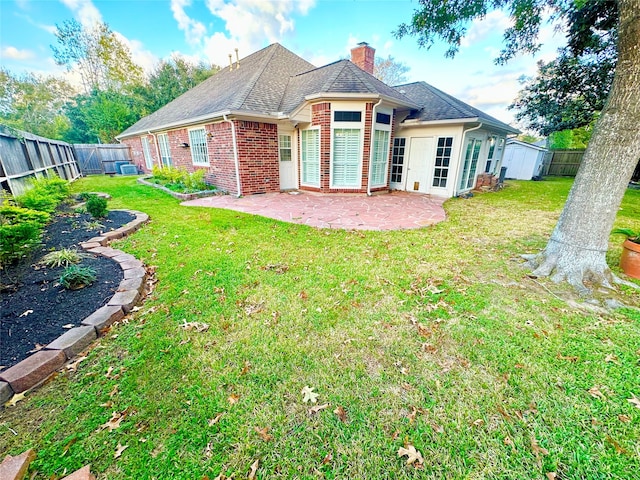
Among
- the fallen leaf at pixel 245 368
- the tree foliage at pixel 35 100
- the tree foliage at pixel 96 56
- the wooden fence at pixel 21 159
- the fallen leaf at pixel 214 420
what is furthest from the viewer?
the tree foliage at pixel 96 56

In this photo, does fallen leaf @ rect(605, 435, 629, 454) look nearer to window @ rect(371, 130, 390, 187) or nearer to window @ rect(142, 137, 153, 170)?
window @ rect(371, 130, 390, 187)

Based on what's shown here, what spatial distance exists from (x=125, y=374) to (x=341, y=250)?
3.36 metres

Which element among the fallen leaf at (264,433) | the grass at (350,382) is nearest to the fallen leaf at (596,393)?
the grass at (350,382)

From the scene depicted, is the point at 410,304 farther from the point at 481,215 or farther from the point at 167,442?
the point at 481,215

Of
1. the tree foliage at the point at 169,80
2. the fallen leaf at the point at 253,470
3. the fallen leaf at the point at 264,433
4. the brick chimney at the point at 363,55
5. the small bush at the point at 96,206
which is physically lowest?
the fallen leaf at the point at 253,470

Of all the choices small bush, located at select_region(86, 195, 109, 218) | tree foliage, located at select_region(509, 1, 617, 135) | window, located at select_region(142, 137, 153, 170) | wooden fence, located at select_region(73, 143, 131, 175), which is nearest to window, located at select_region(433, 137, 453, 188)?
tree foliage, located at select_region(509, 1, 617, 135)

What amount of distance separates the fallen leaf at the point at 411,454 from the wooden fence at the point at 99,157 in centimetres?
2313

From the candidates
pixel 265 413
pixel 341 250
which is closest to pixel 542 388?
pixel 265 413

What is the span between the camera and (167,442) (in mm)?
1638

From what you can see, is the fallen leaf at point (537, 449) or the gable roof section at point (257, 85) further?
the gable roof section at point (257, 85)

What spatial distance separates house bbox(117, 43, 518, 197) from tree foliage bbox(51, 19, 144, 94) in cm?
2501

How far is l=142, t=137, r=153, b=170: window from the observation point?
53.8 ft

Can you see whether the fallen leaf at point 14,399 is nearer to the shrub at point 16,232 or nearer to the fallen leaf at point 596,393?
the shrub at point 16,232

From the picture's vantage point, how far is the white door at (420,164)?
32.6ft
